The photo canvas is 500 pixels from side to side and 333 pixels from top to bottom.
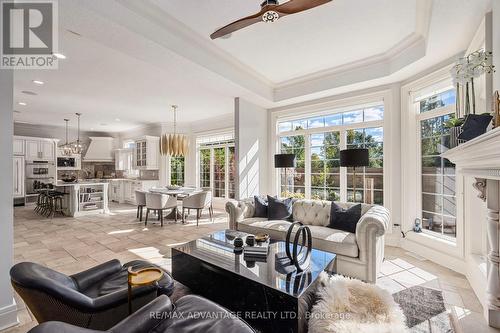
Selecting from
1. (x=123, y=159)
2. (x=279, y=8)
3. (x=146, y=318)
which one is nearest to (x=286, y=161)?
(x=279, y=8)

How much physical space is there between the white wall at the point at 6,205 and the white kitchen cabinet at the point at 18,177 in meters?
7.96

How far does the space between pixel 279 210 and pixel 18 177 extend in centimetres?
Answer: 909

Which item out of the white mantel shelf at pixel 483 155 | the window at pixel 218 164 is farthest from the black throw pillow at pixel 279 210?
the window at pixel 218 164

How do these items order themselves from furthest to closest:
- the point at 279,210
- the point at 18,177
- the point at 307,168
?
the point at 18,177 → the point at 307,168 → the point at 279,210

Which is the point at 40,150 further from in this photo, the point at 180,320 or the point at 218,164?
the point at 180,320

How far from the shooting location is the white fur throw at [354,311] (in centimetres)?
151

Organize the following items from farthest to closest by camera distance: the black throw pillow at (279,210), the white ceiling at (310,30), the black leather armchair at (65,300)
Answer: the black throw pillow at (279,210) < the white ceiling at (310,30) < the black leather armchair at (65,300)

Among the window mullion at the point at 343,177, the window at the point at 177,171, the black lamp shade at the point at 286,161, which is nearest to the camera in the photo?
the black lamp shade at the point at 286,161

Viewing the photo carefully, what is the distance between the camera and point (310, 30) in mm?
3070

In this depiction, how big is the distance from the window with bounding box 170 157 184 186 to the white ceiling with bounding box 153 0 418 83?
5443 mm

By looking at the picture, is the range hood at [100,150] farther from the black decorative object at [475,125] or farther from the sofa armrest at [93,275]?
the black decorative object at [475,125]

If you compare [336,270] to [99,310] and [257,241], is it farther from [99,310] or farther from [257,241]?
[99,310]

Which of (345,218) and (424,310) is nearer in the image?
(424,310)

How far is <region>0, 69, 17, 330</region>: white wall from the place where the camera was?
205 centimetres
